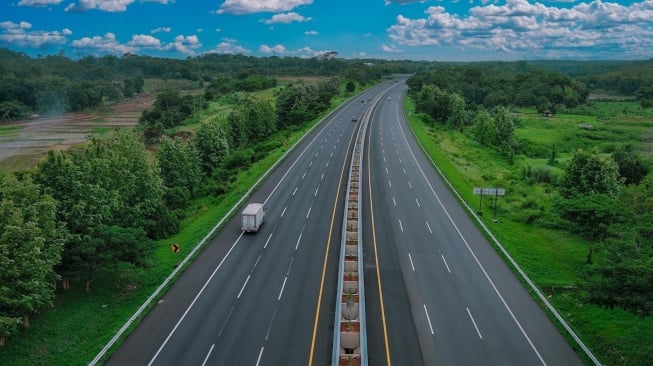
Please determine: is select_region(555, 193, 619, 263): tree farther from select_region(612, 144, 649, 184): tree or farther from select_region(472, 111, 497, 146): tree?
select_region(472, 111, 497, 146): tree

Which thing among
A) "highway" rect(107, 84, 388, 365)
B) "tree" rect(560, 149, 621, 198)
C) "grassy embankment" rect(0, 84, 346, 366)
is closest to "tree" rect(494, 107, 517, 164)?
"tree" rect(560, 149, 621, 198)

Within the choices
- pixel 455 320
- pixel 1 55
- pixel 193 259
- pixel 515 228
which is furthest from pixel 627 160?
pixel 1 55

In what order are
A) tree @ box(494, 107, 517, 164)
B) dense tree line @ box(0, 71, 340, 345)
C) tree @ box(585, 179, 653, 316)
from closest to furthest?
tree @ box(585, 179, 653, 316) → dense tree line @ box(0, 71, 340, 345) → tree @ box(494, 107, 517, 164)

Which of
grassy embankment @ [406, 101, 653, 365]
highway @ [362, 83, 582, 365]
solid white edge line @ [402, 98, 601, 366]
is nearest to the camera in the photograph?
highway @ [362, 83, 582, 365]

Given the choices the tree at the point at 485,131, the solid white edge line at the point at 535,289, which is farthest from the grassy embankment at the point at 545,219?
the tree at the point at 485,131

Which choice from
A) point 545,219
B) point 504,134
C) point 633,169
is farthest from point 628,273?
point 504,134

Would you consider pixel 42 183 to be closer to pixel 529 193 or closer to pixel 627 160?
pixel 529 193
